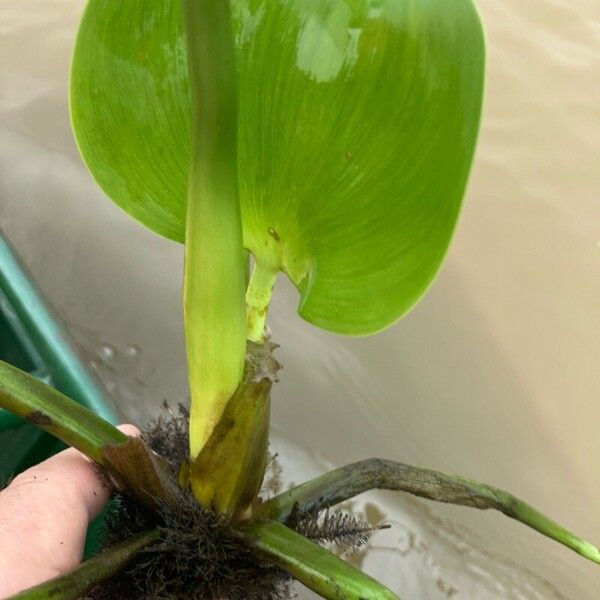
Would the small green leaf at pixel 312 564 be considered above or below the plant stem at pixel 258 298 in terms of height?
below

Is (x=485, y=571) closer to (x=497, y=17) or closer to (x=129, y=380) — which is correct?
(x=129, y=380)

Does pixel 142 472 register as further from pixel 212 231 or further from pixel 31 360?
pixel 31 360

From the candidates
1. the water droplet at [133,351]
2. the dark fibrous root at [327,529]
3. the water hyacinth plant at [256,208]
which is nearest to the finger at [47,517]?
the water hyacinth plant at [256,208]

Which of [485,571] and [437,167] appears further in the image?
[485,571]

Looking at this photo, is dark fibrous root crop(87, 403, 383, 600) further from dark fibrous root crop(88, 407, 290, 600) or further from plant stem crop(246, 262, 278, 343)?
plant stem crop(246, 262, 278, 343)

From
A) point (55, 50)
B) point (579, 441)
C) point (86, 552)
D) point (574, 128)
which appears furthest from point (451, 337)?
point (55, 50)

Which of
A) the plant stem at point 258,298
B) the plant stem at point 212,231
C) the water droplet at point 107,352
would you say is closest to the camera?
the plant stem at point 212,231

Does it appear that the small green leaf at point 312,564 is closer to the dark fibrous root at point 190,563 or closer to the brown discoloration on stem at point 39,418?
the dark fibrous root at point 190,563
